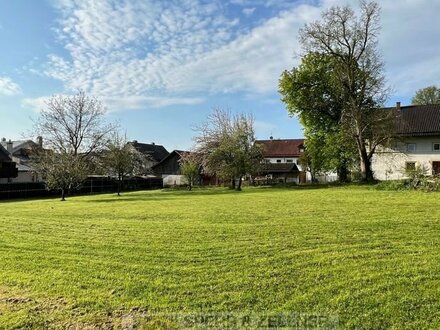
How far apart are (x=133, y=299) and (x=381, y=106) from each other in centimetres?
3620

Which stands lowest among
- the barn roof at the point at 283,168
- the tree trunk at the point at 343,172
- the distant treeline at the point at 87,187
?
the distant treeline at the point at 87,187

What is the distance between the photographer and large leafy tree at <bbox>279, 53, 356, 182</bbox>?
39375 millimetres

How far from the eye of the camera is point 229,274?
624cm


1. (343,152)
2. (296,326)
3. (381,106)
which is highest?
(381,106)

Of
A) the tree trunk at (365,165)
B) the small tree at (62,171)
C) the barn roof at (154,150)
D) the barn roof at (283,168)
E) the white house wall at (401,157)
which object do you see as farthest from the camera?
the barn roof at (154,150)

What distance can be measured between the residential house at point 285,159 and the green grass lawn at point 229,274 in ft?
160

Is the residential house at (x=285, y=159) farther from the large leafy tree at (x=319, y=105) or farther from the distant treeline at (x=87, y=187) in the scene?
the distant treeline at (x=87, y=187)

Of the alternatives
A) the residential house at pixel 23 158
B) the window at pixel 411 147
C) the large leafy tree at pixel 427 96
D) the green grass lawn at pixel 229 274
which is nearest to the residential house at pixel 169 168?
the residential house at pixel 23 158

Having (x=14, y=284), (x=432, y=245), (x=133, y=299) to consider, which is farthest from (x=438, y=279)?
(x=14, y=284)

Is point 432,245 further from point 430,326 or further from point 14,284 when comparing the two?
point 14,284

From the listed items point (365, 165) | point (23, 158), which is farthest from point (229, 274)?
point (23, 158)

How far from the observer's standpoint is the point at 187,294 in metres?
5.54

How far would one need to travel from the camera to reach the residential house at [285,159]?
202 ft

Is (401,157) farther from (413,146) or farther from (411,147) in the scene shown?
(413,146)
